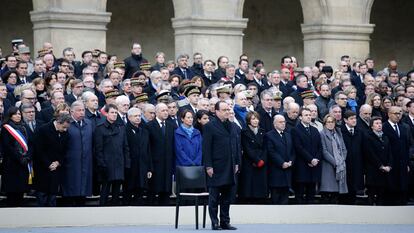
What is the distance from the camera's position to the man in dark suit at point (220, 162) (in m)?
17.1

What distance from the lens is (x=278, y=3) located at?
33562mm

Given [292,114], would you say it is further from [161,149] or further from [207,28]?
[207,28]

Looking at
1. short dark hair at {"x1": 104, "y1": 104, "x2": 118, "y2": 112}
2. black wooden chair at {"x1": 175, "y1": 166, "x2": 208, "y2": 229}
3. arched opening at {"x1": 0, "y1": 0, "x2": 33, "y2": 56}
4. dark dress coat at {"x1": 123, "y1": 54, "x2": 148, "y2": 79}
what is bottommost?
black wooden chair at {"x1": 175, "y1": 166, "x2": 208, "y2": 229}

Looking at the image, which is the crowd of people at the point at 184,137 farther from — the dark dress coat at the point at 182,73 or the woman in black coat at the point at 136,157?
the dark dress coat at the point at 182,73

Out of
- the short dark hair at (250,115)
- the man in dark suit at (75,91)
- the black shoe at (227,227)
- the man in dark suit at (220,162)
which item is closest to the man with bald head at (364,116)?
the short dark hair at (250,115)

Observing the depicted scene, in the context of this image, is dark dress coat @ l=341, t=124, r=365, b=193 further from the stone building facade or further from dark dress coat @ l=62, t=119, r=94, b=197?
the stone building facade

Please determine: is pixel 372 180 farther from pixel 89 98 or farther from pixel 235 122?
pixel 89 98

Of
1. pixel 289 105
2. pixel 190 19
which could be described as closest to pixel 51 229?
pixel 289 105

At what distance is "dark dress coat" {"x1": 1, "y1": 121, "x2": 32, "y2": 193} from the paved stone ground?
1.02 meters

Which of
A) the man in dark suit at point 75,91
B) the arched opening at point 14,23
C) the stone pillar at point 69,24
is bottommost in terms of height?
the man in dark suit at point 75,91

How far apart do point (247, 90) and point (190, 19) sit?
20.9 ft

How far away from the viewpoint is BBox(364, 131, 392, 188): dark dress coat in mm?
20562

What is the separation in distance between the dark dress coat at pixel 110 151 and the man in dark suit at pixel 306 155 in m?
2.88

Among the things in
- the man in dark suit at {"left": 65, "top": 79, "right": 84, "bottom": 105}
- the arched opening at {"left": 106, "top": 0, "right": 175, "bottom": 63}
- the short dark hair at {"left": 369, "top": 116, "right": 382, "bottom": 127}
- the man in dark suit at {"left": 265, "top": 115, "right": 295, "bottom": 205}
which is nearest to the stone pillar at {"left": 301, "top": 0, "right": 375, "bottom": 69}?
the arched opening at {"left": 106, "top": 0, "right": 175, "bottom": 63}
